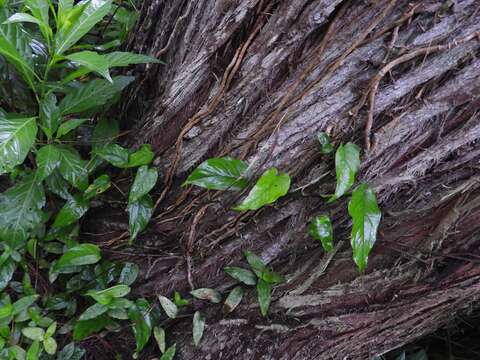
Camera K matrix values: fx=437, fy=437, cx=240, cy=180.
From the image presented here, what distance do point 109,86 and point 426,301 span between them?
3.52 ft

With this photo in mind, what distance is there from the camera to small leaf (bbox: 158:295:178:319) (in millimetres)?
1292

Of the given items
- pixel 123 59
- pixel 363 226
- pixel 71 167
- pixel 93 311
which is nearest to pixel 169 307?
pixel 93 311

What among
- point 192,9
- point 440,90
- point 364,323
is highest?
point 192,9

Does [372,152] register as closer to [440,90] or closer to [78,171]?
[440,90]

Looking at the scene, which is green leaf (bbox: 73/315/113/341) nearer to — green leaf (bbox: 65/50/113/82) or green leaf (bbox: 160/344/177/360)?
green leaf (bbox: 160/344/177/360)

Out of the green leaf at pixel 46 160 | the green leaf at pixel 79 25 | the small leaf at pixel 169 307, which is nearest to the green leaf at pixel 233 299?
the small leaf at pixel 169 307

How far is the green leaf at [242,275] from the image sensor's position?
1252 millimetres

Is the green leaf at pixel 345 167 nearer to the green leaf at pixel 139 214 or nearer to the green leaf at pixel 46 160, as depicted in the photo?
the green leaf at pixel 139 214

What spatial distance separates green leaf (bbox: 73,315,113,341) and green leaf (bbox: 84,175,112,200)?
36cm

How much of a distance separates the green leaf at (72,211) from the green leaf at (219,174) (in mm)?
373

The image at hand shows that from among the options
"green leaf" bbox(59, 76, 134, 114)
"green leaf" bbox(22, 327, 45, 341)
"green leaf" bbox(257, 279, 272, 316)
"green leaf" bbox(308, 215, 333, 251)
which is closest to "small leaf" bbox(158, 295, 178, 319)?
"green leaf" bbox(257, 279, 272, 316)

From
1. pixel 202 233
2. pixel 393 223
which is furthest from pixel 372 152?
pixel 202 233

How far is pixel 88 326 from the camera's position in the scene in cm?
→ 130

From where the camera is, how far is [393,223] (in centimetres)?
115
